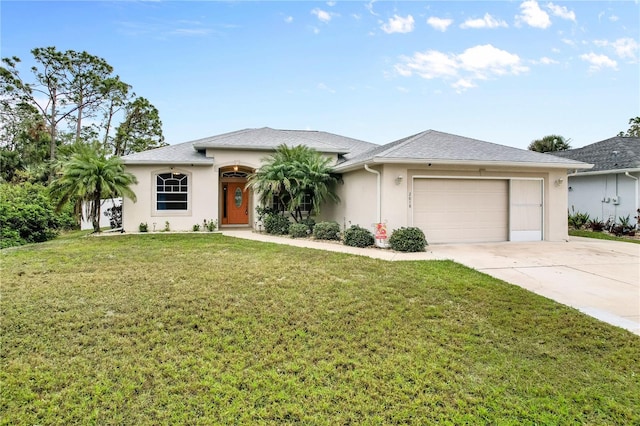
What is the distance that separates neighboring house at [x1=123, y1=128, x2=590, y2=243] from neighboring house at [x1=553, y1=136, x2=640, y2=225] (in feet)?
12.7

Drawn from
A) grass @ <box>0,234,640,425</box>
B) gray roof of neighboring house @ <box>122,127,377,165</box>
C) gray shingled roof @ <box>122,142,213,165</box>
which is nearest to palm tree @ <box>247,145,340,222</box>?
gray roof of neighboring house @ <box>122,127,377,165</box>

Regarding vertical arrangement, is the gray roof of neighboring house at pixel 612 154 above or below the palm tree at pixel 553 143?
below

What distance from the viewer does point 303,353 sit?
3793 mm

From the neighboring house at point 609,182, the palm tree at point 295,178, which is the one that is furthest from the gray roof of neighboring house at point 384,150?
the neighboring house at point 609,182

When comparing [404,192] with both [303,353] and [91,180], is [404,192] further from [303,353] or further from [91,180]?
[91,180]

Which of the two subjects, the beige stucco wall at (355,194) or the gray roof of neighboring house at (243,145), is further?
the gray roof of neighboring house at (243,145)

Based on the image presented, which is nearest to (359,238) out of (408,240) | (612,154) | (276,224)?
(408,240)

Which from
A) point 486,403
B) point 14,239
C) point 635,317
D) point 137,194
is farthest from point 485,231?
point 14,239

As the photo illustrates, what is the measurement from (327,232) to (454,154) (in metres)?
4.87

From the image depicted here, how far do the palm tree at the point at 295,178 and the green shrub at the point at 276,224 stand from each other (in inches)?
21.8

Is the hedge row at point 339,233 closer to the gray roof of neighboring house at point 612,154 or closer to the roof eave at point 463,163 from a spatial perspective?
the roof eave at point 463,163

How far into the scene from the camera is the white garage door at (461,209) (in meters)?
11.2

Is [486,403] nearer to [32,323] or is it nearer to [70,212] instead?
[32,323]

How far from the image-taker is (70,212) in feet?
59.2
